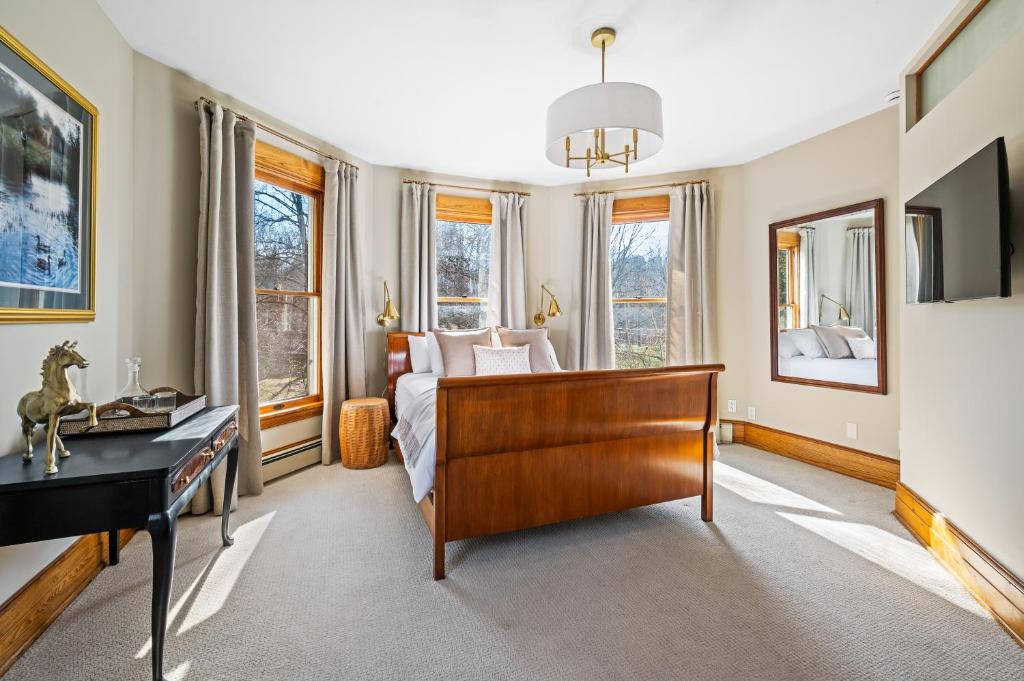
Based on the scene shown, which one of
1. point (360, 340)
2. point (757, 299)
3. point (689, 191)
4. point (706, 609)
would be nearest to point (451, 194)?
point (360, 340)

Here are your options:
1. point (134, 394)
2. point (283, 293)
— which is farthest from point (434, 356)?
point (134, 394)

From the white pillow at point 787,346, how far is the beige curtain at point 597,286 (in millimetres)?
1472

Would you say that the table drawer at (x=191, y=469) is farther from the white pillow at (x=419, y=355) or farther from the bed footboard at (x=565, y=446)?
the white pillow at (x=419, y=355)

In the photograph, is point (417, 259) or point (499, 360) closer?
point (499, 360)

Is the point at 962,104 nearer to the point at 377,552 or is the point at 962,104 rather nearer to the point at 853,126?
the point at 853,126

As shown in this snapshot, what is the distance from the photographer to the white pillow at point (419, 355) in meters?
3.98

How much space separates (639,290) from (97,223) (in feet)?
13.7

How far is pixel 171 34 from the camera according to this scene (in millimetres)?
2311

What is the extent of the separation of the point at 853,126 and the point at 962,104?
A: 4.90 ft

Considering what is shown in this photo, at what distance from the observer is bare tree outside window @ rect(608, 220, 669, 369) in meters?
4.62

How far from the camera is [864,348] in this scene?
3.35 metres

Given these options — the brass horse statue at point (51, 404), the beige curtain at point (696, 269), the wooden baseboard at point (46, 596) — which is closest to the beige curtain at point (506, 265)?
the beige curtain at point (696, 269)

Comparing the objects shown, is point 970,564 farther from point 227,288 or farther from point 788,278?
point 227,288

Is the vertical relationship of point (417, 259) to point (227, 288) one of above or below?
above
